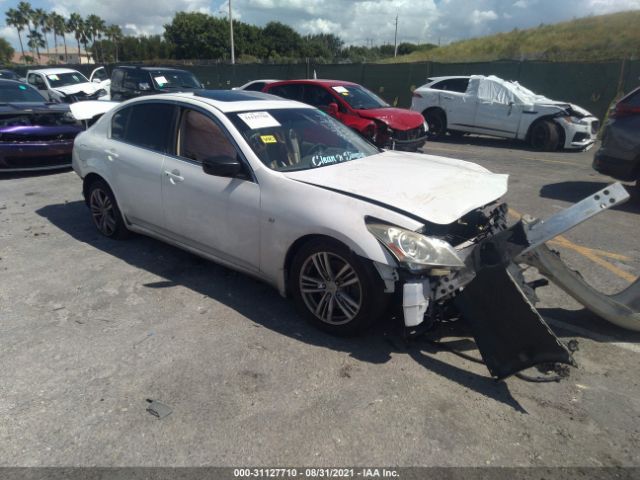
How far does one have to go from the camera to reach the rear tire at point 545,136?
11.9m

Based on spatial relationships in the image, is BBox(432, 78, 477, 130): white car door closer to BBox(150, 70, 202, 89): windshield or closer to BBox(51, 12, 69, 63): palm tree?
BBox(150, 70, 202, 89): windshield

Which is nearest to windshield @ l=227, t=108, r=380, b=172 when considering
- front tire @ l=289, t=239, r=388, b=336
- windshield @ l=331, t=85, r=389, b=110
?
front tire @ l=289, t=239, r=388, b=336

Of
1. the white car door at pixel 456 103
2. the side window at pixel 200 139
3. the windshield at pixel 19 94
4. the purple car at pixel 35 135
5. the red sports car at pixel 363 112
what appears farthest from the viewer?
the white car door at pixel 456 103

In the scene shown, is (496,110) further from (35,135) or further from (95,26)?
(95,26)

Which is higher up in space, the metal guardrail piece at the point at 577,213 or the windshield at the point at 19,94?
the windshield at the point at 19,94

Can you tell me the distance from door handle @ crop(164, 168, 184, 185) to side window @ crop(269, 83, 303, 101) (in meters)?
7.02

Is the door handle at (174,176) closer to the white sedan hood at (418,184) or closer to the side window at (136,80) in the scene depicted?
the white sedan hood at (418,184)

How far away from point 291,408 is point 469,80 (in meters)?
12.4

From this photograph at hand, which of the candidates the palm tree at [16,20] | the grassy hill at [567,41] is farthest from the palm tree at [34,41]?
the grassy hill at [567,41]

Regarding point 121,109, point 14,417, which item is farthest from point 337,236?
point 121,109

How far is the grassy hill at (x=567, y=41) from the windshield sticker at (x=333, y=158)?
1395 inches

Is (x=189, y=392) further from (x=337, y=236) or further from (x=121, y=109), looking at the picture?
(x=121, y=109)

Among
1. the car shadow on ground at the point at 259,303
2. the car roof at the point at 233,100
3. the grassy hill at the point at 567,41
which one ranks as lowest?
the car shadow on ground at the point at 259,303

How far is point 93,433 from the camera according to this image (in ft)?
8.45
